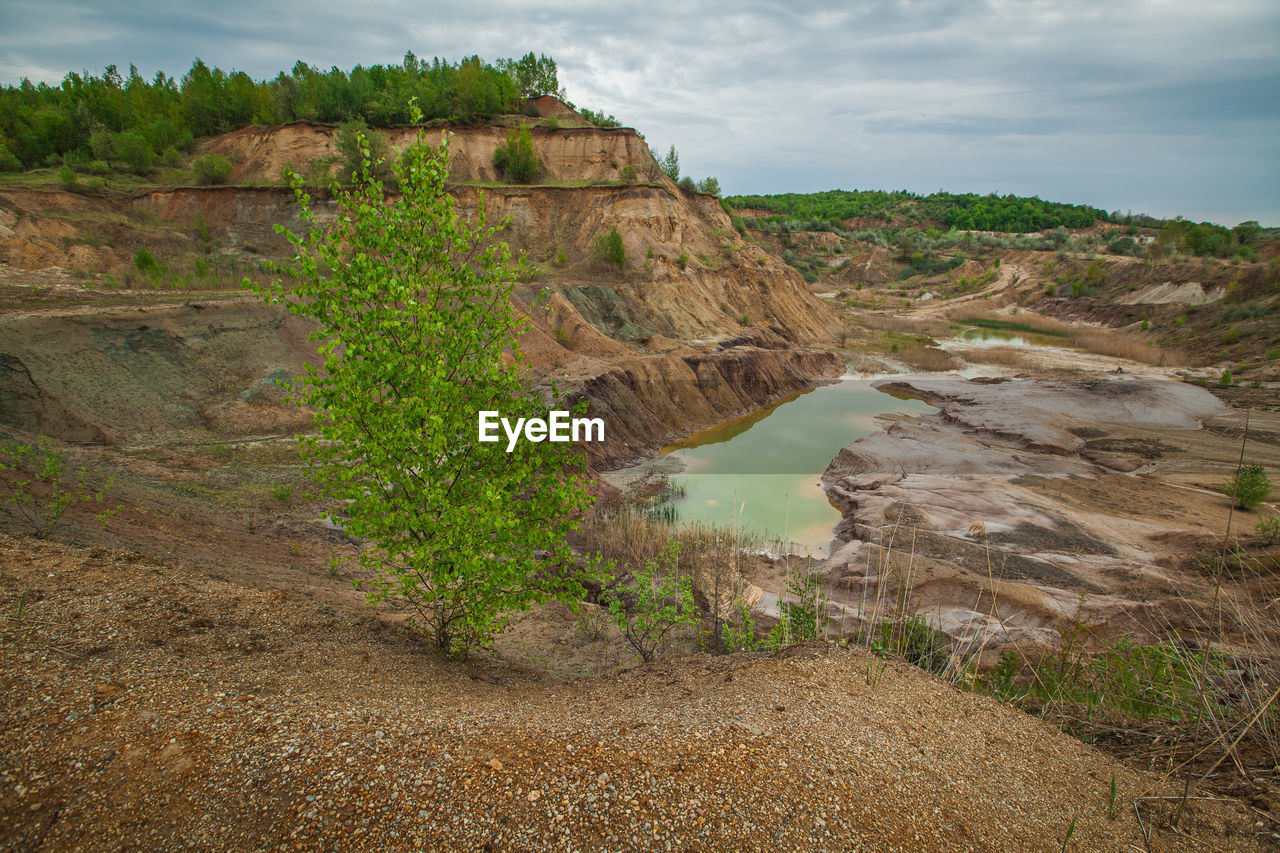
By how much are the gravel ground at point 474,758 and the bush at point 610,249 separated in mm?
32661

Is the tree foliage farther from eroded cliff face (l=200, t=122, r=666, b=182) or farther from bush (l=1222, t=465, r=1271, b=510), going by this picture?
bush (l=1222, t=465, r=1271, b=510)

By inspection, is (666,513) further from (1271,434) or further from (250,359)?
Result: (1271,434)

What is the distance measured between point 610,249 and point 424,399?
3262 centimetres

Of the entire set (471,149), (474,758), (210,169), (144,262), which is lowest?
(474,758)

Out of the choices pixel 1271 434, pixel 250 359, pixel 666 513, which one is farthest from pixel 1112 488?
pixel 250 359

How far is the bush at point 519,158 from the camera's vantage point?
4216cm

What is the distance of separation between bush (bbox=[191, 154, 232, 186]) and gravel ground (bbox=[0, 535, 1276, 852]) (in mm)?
43628

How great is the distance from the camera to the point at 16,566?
18.1ft

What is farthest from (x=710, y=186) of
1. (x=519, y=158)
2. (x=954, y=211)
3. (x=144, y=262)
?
(x=954, y=211)

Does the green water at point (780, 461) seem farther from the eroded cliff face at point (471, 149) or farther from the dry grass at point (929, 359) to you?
the eroded cliff face at point (471, 149)

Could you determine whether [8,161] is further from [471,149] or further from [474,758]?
[474,758]

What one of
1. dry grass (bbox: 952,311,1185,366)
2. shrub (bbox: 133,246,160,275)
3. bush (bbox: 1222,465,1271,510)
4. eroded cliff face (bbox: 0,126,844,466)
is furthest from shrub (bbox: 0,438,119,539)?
dry grass (bbox: 952,311,1185,366)

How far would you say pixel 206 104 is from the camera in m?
46.5

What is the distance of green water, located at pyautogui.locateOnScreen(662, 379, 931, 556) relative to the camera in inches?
661
